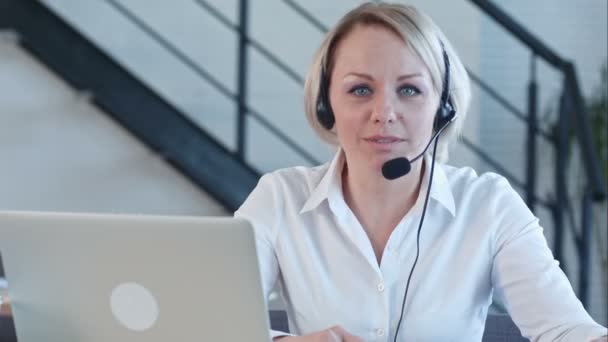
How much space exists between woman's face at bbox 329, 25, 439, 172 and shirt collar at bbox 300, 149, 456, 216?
81mm

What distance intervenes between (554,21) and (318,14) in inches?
42.6

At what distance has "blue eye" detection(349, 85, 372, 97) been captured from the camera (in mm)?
1646

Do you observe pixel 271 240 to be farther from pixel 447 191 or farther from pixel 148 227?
pixel 148 227

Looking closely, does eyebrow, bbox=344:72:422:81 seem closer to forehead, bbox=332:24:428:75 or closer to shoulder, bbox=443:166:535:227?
forehead, bbox=332:24:428:75

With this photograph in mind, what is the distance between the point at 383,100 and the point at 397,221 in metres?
0.23

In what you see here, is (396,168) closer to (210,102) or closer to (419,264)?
(419,264)

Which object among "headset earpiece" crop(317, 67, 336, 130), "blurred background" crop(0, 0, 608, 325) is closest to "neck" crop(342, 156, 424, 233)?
"headset earpiece" crop(317, 67, 336, 130)

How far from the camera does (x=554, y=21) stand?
447cm

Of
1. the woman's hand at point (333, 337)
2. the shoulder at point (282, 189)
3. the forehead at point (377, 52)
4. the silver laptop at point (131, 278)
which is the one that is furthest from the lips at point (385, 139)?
the silver laptop at point (131, 278)

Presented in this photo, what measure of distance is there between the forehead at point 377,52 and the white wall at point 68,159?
7.82ft

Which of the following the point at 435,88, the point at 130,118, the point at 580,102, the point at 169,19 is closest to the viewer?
the point at 435,88

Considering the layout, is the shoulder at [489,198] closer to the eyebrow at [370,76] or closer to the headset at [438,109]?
the headset at [438,109]

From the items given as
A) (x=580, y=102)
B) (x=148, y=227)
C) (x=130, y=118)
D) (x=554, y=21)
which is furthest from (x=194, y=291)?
(x=554, y=21)

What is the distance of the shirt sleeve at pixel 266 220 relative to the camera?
171cm
